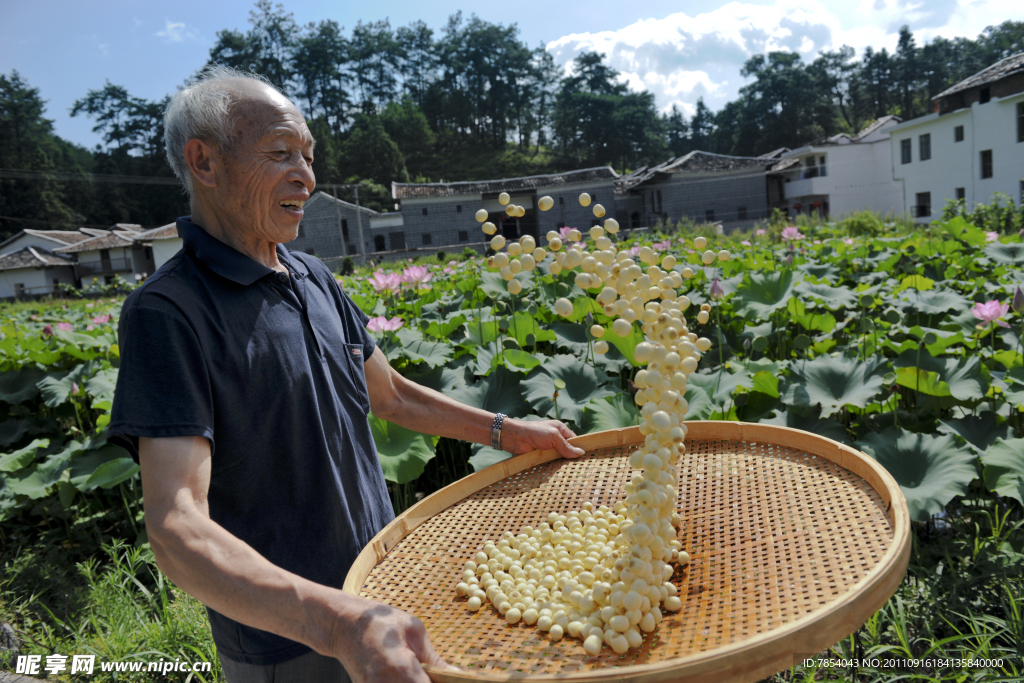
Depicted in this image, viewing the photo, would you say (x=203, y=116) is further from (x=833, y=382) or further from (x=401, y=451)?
(x=833, y=382)

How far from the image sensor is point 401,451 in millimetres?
2553

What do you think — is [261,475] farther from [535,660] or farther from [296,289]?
[535,660]

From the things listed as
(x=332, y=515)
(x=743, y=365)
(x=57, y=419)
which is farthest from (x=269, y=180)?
(x=57, y=419)

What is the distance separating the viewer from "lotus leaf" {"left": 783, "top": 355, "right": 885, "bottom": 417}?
2.68 meters

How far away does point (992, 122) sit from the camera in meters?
21.2

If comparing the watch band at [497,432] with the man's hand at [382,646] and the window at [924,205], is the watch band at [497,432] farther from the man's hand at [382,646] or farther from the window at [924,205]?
the window at [924,205]

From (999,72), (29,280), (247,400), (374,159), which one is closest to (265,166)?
(247,400)

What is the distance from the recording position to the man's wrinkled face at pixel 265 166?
49.2 inches

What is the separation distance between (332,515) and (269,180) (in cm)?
68

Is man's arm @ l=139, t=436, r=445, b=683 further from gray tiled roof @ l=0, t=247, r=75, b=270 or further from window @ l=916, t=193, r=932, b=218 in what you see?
gray tiled roof @ l=0, t=247, r=75, b=270

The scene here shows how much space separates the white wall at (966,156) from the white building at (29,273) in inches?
1627

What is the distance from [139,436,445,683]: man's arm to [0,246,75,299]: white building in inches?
1627

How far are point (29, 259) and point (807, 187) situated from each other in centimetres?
4132

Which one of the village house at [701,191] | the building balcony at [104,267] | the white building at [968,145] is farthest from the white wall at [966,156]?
the building balcony at [104,267]
